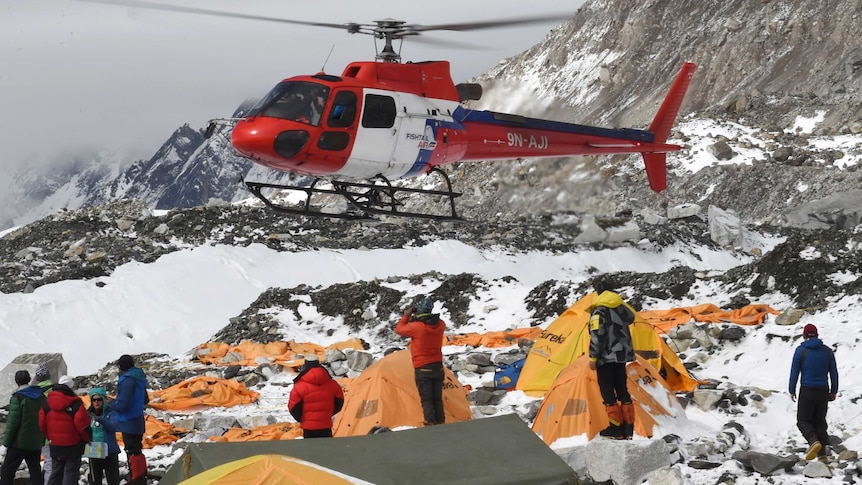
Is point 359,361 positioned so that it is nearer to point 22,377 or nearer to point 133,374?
A: point 133,374

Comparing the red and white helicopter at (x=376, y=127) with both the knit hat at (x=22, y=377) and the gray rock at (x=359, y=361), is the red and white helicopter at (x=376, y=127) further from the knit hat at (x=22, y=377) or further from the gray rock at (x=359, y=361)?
the knit hat at (x=22, y=377)

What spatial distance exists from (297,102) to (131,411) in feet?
20.2

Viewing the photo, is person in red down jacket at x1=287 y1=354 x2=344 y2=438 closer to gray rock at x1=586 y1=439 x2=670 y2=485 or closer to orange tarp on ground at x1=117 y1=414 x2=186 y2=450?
gray rock at x1=586 y1=439 x2=670 y2=485

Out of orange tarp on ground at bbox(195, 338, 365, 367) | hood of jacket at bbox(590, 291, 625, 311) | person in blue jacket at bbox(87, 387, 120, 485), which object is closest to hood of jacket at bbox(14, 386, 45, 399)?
person in blue jacket at bbox(87, 387, 120, 485)

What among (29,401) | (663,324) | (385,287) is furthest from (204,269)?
(29,401)

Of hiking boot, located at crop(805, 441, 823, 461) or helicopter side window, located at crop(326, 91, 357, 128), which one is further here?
helicopter side window, located at crop(326, 91, 357, 128)

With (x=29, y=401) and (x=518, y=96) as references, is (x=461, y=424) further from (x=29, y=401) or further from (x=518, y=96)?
(x=518, y=96)

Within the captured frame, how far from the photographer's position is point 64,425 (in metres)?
7.50

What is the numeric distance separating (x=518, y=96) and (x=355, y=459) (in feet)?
44.5

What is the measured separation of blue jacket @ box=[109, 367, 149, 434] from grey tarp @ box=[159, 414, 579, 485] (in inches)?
88.7

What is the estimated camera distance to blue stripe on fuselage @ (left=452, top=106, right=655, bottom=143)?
15539 mm

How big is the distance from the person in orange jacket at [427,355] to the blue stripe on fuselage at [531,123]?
260 inches

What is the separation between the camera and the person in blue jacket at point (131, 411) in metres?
7.95

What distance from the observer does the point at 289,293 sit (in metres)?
21.1
